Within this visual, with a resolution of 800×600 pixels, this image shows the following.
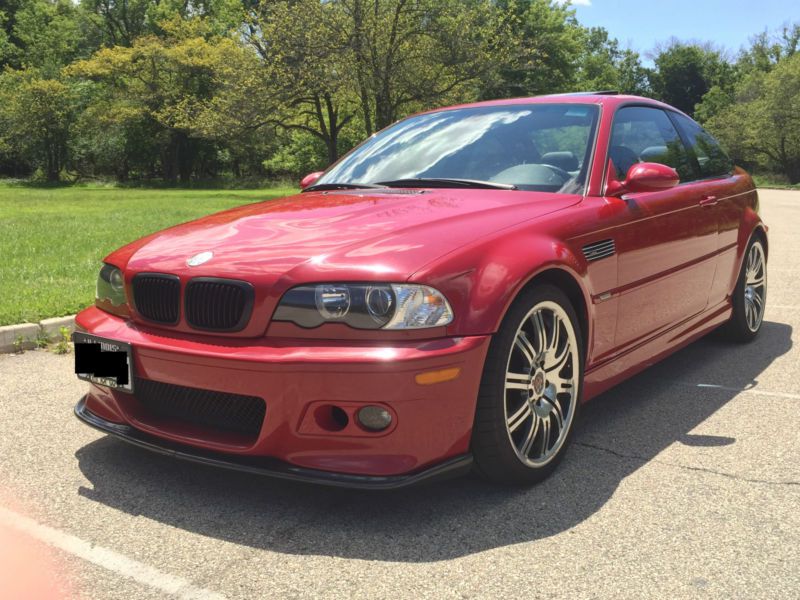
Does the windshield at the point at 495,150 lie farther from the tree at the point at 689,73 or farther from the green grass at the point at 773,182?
the tree at the point at 689,73

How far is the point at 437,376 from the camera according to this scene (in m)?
2.51

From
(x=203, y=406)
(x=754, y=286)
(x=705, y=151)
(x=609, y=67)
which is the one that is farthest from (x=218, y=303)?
(x=609, y=67)

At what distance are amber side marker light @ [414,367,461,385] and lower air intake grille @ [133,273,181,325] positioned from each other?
962 millimetres

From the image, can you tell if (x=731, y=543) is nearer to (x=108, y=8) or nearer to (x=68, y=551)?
(x=68, y=551)

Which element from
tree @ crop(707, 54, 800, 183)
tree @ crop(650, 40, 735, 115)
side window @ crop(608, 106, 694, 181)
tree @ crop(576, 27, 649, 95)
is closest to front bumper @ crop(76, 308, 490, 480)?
side window @ crop(608, 106, 694, 181)

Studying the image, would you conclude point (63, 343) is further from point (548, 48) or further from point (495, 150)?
point (548, 48)

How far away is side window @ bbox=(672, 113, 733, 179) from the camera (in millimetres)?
4828

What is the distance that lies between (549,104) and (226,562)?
2.84 metres

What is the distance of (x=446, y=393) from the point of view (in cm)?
254

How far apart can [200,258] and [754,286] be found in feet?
13.6

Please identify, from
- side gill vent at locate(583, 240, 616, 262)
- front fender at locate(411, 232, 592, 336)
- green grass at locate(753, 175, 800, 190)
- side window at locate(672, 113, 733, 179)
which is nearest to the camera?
front fender at locate(411, 232, 592, 336)

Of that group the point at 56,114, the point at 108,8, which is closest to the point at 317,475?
the point at 56,114

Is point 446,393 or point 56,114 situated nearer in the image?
point 446,393

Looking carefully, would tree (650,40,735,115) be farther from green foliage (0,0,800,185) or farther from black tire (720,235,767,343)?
black tire (720,235,767,343)
